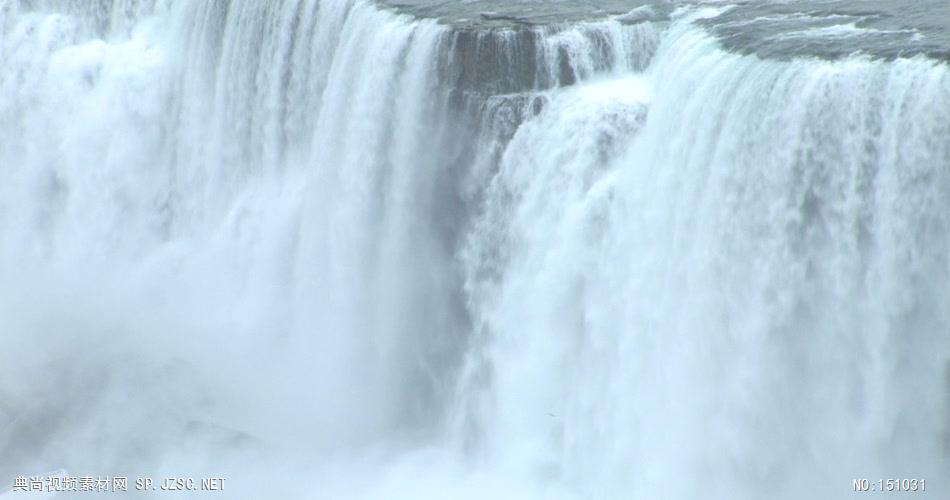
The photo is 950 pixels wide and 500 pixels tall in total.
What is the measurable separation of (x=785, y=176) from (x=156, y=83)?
13206mm

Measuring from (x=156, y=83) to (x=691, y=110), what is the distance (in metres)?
11.7

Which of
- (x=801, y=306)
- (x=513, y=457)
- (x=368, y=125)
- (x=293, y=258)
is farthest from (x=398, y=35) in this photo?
(x=801, y=306)

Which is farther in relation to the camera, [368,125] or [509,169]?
[368,125]

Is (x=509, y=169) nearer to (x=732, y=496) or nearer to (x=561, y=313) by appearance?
(x=561, y=313)

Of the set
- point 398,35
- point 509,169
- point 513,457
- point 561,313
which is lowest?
point 513,457

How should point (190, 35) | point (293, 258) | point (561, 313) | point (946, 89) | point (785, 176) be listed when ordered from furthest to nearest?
point (190, 35) < point (293, 258) < point (561, 313) < point (785, 176) < point (946, 89)

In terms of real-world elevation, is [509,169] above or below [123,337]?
above

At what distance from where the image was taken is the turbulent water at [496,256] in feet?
48.3

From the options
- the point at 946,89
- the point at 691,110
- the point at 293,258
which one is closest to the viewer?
the point at 946,89

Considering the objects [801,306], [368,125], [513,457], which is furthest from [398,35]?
[801,306]

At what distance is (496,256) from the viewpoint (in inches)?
733

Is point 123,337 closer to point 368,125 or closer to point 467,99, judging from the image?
point 368,125

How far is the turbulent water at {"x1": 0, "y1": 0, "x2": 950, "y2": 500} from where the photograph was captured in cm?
1473

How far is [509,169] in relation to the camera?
1831 centimetres
